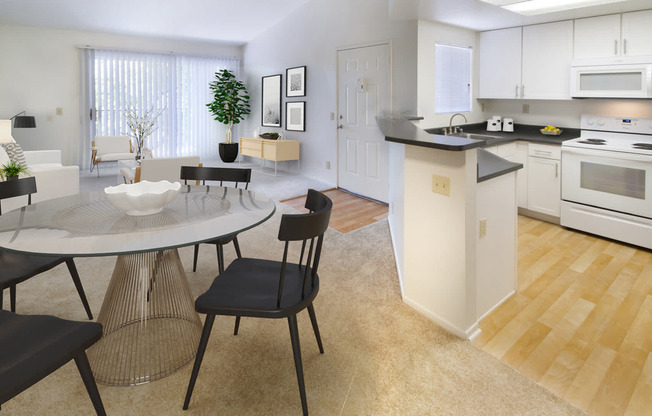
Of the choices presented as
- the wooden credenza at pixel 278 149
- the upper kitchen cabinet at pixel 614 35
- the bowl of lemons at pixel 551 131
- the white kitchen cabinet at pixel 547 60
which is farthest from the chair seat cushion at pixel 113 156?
the upper kitchen cabinet at pixel 614 35

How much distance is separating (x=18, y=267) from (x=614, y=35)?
506cm

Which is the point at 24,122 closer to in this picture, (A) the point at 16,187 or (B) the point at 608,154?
(A) the point at 16,187

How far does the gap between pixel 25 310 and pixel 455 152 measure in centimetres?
277

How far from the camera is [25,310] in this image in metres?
2.53

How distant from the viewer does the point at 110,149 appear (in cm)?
732

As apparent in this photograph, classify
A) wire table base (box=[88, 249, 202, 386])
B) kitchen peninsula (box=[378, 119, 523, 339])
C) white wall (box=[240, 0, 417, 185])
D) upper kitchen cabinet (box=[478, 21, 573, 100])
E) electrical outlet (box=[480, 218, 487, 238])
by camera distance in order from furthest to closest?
1. white wall (box=[240, 0, 417, 185])
2. upper kitchen cabinet (box=[478, 21, 573, 100])
3. electrical outlet (box=[480, 218, 487, 238])
4. kitchen peninsula (box=[378, 119, 523, 339])
5. wire table base (box=[88, 249, 202, 386])

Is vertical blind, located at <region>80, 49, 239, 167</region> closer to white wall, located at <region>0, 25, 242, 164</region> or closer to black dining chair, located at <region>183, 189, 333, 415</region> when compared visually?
white wall, located at <region>0, 25, 242, 164</region>

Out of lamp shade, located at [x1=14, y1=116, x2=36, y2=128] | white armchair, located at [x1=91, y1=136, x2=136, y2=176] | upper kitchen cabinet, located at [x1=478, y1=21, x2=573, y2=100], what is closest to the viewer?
upper kitchen cabinet, located at [x1=478, y1=21, x2=573, y2=100]

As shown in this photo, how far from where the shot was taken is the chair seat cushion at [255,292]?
1.61 metres

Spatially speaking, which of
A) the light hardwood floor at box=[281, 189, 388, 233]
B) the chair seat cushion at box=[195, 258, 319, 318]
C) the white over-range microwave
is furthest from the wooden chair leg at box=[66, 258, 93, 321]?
the white over-range microwave

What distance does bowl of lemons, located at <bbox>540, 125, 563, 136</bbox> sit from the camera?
A: 4.54m

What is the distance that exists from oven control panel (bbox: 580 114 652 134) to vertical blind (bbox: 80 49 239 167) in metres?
7.20

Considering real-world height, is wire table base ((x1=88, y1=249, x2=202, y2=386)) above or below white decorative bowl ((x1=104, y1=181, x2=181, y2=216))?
below

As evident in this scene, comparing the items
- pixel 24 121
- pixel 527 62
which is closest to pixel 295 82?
pixel 527 62
